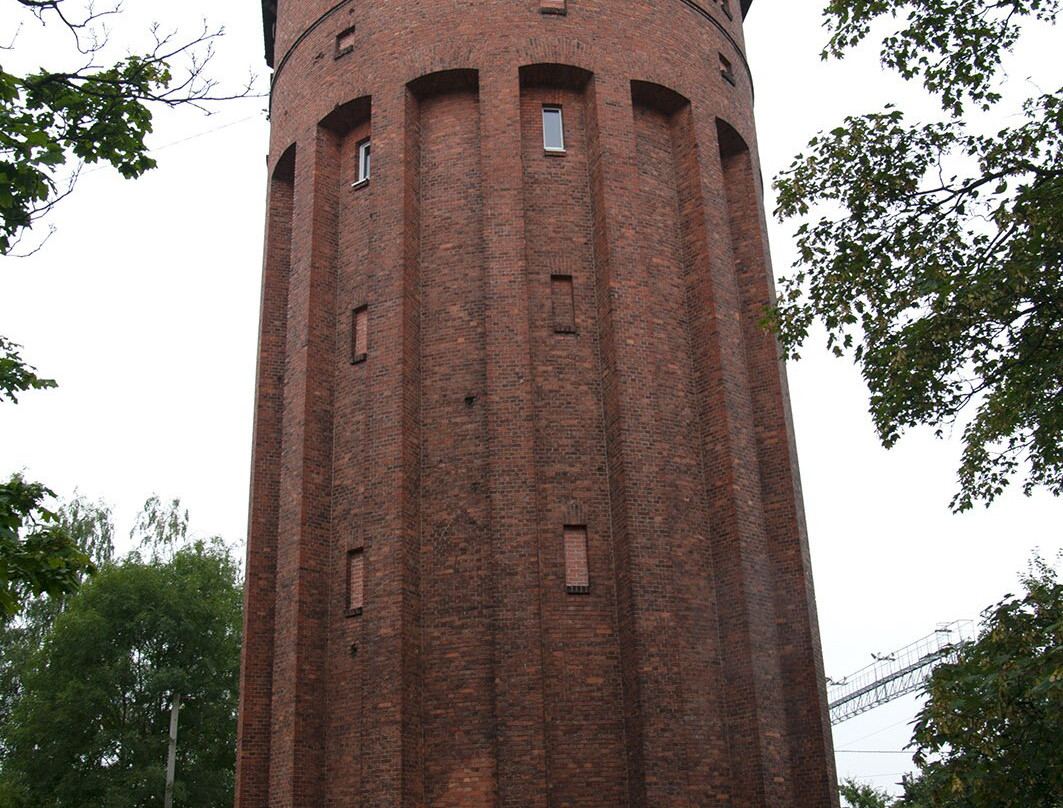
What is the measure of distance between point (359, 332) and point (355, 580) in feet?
14.0

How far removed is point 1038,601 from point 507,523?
8020 millimetres

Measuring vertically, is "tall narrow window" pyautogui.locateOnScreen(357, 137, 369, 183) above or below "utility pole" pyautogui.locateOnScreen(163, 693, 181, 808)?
above

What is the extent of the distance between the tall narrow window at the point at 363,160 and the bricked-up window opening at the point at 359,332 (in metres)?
2.73

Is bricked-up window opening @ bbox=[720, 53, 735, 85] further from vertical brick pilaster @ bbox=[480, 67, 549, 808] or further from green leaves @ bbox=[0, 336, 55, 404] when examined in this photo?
green leaves @ bbox=[0, 336, 55, 404]

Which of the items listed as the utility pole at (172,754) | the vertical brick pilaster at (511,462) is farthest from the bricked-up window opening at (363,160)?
the utility pole at (172,754)

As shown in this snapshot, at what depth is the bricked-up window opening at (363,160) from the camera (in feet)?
65.3

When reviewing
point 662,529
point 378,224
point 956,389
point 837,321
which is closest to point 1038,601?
point 956,389

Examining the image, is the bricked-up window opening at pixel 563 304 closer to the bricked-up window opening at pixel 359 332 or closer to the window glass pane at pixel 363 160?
the bricked-up window opening at pixel 359 332

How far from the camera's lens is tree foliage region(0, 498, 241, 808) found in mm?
28266

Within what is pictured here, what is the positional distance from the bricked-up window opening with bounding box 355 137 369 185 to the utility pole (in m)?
16.0

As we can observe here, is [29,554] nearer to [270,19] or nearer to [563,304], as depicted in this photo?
[563,304]

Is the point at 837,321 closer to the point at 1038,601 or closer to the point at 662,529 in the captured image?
the point at 1038,601

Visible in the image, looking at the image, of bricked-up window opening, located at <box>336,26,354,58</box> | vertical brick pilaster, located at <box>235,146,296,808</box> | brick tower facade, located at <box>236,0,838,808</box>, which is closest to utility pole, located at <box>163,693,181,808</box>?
vertical brick pilaster, located at <box>235,146,296,808</box>

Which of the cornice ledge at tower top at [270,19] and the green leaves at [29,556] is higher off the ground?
the cornice ledge at tower top at [270,19]
